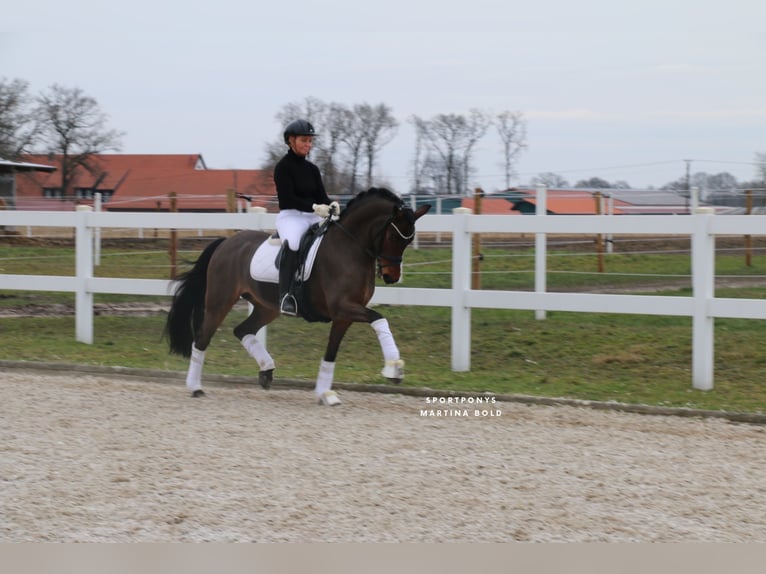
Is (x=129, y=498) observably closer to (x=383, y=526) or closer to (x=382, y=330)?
(x=383, y=526)

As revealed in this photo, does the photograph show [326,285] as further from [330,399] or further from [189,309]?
[189,309]

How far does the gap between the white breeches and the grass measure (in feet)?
5.76

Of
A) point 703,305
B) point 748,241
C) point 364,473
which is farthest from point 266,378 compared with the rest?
point 748,241

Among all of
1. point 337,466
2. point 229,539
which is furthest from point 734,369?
point 229,539

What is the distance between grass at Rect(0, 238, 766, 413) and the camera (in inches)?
368

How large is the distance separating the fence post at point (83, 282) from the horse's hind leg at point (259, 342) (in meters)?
3.48

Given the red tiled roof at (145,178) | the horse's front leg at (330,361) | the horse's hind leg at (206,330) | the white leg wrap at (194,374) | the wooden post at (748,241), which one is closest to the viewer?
the horse's front leg at (330,361)

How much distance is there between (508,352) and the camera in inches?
431

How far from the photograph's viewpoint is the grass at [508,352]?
936 centimetres

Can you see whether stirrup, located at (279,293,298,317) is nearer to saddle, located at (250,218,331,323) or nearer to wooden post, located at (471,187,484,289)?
saddle, located at (250,218,331,323)

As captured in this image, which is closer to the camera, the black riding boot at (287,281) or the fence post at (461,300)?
the black riding boot at (287,281)

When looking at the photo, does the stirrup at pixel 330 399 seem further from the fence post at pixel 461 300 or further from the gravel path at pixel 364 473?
the fence post at pixel 461 300

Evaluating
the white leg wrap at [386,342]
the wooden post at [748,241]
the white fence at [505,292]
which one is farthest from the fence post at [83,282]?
the wooden post at [748,241]

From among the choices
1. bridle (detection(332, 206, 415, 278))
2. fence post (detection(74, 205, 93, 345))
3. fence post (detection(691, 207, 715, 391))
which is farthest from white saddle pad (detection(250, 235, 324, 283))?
fence post (detection(74, 205, 93, 345))
